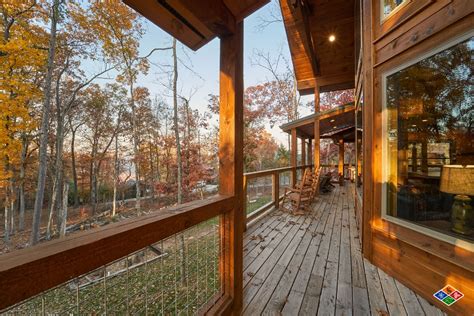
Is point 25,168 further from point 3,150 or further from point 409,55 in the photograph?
point 409,55

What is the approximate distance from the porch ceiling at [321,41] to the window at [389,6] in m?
2.21

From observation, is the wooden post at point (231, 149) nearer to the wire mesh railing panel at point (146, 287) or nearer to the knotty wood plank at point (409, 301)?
the wire mesh railing panel at point (146, 287)

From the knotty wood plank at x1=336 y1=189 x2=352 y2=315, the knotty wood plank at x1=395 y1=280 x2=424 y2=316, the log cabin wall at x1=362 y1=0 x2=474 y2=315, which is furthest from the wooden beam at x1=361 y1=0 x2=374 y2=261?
the knotty wood plank at x1=395 y1=280 x2=424 y2=316

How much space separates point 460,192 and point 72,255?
2.78m

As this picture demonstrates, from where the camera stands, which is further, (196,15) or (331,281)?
(331,281)

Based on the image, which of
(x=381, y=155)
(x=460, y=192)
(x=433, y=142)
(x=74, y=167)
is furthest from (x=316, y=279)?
(x=74, y=167)

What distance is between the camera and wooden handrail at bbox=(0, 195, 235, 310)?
22.1 inches

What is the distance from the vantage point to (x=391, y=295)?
6.51 ft

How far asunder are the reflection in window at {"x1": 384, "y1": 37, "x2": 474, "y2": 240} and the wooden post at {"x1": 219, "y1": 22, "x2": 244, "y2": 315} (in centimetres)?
199

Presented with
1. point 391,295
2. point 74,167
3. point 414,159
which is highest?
point 414,159

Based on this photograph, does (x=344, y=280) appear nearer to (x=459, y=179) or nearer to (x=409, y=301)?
(x=409, y=301)

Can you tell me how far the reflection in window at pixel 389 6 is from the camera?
93.4 inches

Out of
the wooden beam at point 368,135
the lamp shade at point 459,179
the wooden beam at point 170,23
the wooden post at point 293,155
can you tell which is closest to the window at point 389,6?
the wooden beam at point 368,135

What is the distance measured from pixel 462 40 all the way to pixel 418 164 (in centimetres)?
123
